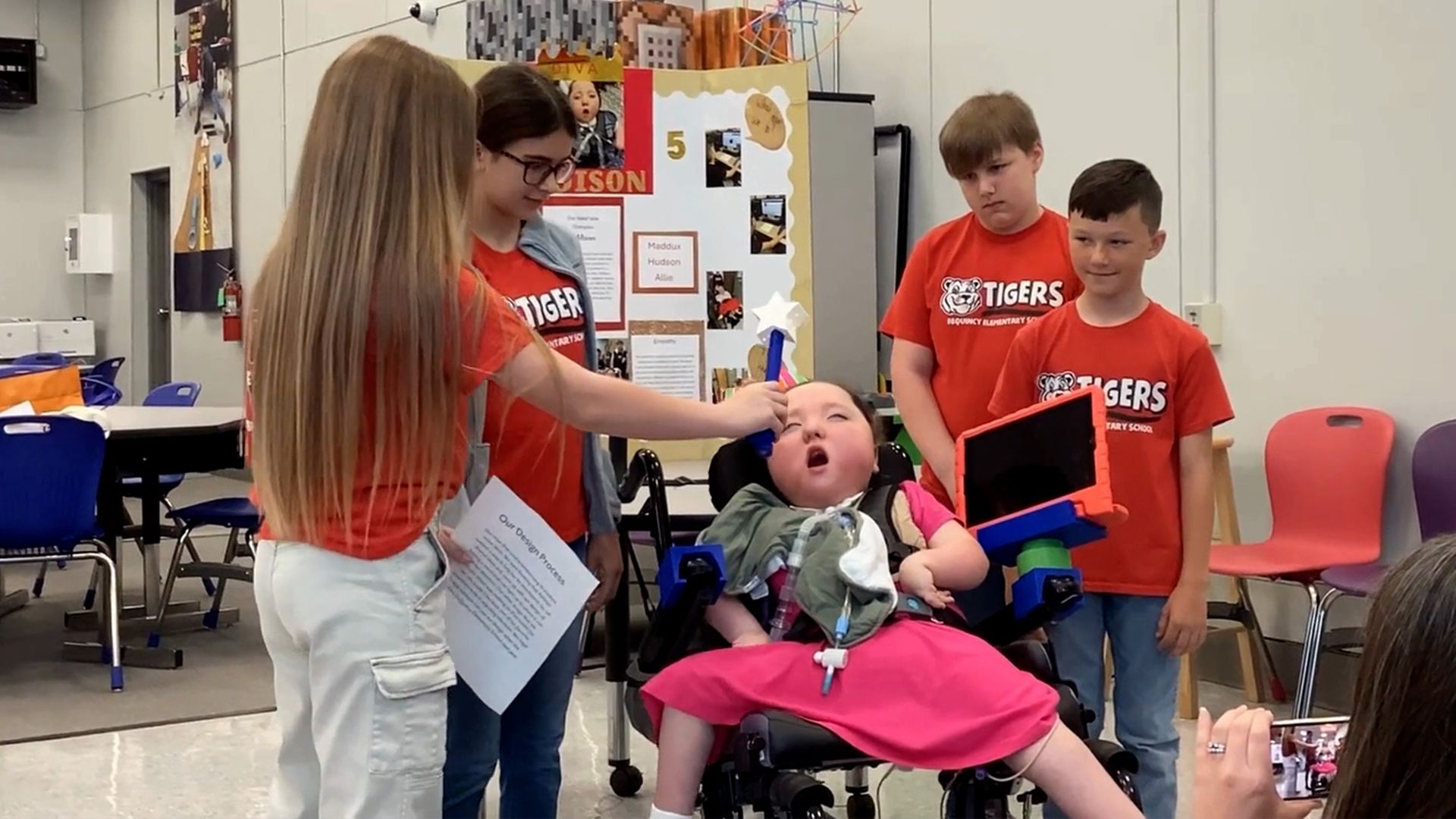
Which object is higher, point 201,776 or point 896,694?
point 896,694

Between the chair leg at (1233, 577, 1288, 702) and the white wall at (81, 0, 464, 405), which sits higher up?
the white wall at (81, 0, 464, 405)

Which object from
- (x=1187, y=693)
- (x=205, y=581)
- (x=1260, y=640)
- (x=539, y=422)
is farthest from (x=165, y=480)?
(x=539, y=422)

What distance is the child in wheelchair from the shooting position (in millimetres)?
2152

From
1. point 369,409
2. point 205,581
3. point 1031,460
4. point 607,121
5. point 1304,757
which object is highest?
point 607,121

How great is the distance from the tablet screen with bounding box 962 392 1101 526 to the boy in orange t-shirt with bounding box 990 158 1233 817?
0.66ft

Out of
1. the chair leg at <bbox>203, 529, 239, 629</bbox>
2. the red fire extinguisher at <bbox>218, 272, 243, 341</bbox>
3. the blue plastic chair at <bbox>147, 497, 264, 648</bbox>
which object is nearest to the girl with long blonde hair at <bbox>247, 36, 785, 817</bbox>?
the blue plastic chair at <bbox>147, 497, 264, 648</bbox>

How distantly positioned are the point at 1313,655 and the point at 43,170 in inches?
451

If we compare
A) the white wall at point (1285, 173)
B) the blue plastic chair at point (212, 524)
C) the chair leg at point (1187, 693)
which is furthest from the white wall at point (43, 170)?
the chair leg at point (1187, 693)

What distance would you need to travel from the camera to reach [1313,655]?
12.3 ft

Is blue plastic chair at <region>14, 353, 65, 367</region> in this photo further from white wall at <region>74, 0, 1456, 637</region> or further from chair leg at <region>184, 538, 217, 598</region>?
white wall at <region>74, 0, 1456, 637</region>

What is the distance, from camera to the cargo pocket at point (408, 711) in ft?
5.88

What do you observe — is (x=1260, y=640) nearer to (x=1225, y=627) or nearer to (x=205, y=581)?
(x=1225, y=627)

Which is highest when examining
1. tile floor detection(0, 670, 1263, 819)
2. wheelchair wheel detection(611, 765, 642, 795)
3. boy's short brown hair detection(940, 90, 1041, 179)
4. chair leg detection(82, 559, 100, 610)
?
boy's short brown hair detection(940, 90, 1041, 179)

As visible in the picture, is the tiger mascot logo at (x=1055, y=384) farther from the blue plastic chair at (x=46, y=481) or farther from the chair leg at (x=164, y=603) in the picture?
the chair leg at (x=164, y=603)
